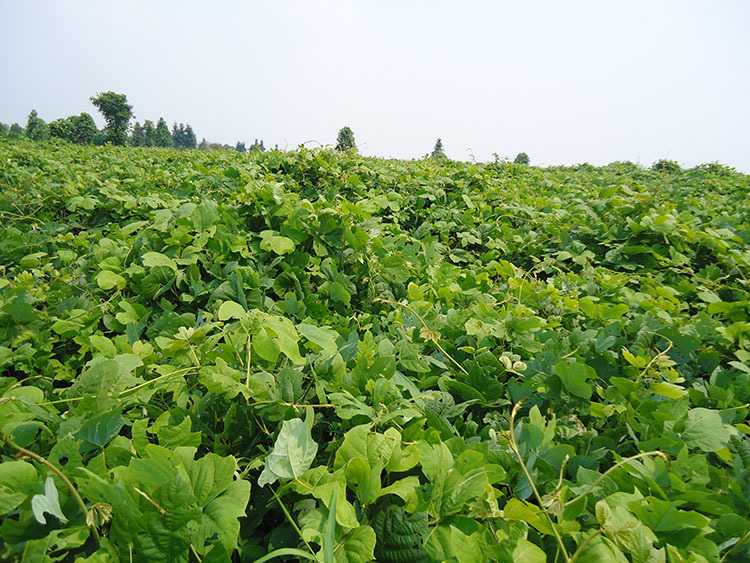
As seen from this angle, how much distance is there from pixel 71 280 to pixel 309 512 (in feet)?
7.06

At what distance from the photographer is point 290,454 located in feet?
2.73

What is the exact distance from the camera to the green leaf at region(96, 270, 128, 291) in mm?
1805

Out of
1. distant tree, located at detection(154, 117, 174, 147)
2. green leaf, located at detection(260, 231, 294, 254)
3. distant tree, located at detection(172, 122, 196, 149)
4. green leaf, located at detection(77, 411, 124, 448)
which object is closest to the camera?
green leaf, located at detection(77, 411, 124, 448)

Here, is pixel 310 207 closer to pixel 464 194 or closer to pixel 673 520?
pixel 673 520

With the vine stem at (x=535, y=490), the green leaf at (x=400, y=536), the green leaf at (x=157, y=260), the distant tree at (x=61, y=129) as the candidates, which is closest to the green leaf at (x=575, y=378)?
the vine stem at (x=535, y=490)

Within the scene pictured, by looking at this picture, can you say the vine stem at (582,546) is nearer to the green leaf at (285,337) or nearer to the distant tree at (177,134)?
the green leaf at (285,337)

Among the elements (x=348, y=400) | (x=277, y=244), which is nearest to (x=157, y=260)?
(x=277, y=244)

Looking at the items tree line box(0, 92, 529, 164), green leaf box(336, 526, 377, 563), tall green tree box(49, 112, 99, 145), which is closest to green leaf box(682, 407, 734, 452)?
green leaf box(336, 526, 377, 563)

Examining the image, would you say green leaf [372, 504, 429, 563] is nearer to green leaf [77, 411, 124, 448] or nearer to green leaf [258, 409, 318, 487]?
green leaf [258, 409, 318, 487]

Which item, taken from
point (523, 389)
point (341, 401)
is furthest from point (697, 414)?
point (341, 401)

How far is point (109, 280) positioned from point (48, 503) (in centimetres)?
148

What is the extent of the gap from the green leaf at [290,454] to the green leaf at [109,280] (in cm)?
153

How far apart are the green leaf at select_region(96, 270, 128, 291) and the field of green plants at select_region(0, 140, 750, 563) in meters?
0.02

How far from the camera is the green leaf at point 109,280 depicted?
1.80 metres
